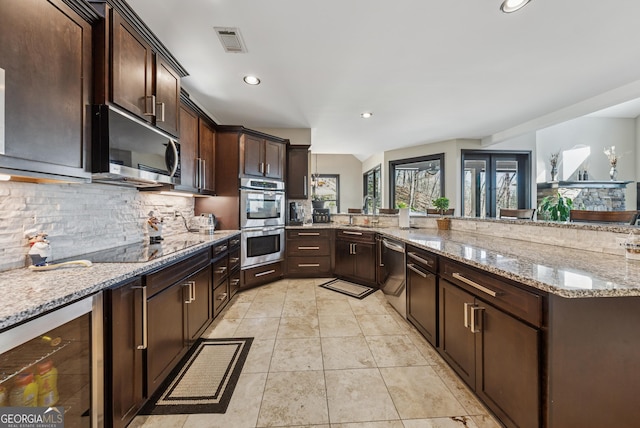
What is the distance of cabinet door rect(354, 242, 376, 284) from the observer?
11.3 feet

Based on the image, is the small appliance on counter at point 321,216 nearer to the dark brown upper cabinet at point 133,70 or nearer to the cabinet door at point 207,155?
the cabinet door at point 207,155

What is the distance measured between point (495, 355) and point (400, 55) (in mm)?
2386

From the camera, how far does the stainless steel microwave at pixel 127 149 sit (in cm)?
135

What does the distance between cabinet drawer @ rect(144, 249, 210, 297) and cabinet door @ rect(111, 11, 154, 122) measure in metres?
1.05

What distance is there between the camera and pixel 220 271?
101 inches

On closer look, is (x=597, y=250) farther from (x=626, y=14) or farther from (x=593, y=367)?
(x=626, y=14)

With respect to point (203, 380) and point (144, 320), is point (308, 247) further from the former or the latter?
point (144, 320)

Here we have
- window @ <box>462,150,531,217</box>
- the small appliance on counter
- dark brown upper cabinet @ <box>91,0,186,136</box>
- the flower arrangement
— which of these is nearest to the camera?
dark brown upper cabinet @ <box>91,0,186,136</box>

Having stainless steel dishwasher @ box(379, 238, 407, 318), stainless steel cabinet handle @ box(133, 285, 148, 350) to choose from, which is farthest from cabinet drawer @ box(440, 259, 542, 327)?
stainless steel cabinet handle @ box(133, 285, 148, 350)

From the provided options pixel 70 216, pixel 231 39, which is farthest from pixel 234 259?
pixel 231 39

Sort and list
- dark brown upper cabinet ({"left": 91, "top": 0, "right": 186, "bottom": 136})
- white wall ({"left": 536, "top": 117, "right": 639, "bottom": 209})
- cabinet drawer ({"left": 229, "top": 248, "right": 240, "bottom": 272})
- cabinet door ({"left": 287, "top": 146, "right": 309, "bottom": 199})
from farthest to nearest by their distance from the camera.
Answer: white wall ({"left": 536, "top": 117, "right": 639, "bottom": 209})
cabinet door ({"left": 287, "top": 146, "right": 309, "bottom": 199})
cabinet drawer ({"left": 229, "top": 248, "right": 240, "bottom": 272})
dark brown upper cabinet ({"left": 91, "top": 0, "right": 186, "bottom": 136})

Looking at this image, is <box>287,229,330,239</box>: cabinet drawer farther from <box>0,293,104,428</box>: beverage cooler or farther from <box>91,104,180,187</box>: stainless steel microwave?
<box>0,293,104,428</box>: beverage cooler

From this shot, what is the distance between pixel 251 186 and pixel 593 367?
132 inches

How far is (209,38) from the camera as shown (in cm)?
197
